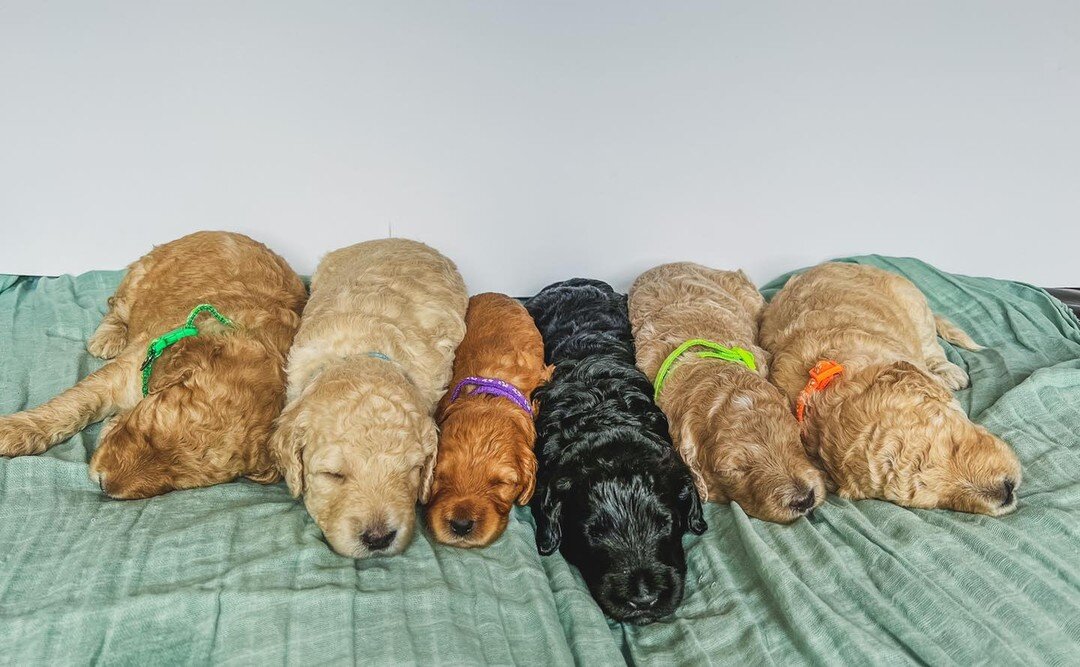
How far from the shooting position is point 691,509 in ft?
9.55

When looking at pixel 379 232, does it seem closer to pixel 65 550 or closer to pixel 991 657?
pixel 65 550

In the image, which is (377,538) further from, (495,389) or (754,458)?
(754,458)

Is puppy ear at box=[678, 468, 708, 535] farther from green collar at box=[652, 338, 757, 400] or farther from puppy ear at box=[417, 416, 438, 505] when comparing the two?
puppy ear at box=[417, 416, 438, 505]

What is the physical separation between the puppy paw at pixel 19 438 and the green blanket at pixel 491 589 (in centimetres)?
9

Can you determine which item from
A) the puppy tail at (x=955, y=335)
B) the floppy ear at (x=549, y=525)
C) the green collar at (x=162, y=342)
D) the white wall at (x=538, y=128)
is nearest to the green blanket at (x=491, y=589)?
the floppy ear at (x=549, y=525)

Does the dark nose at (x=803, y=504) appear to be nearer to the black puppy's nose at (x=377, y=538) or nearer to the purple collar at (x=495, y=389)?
the purple collar at (x=495, y=389)

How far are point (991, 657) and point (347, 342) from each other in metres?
2.76

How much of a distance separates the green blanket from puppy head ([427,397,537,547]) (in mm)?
94

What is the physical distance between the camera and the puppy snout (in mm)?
2902

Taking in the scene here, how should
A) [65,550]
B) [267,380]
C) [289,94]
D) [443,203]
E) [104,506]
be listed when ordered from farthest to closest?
[443,203]
[289,94]
[267,380]
[104,506]
[65,550]

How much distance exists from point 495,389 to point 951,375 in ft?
8.79

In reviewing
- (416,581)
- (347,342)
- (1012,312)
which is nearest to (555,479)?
(416,581)

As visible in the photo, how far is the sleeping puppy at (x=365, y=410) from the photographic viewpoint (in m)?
2.63

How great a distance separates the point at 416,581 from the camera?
2539mm
